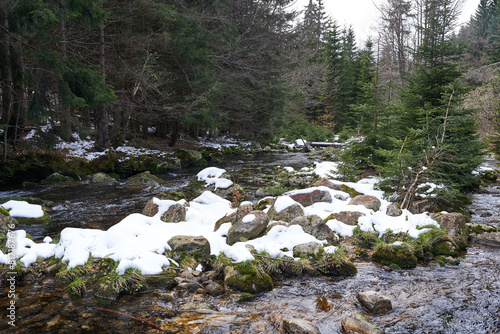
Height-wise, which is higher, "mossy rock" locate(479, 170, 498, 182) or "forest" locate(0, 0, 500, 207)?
"forest" locate(0, 0, 500, 207)

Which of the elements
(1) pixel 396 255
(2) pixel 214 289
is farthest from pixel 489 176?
(2) pixel 214 289

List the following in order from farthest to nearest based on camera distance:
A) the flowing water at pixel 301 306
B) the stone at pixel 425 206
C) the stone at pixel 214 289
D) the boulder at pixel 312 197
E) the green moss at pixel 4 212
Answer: the stone at pixel 425 206, the boulder at pixel 312 197, the green moss at pixel 4 212, the stone at pixel 214 289, the flowing water at pixel 301 306

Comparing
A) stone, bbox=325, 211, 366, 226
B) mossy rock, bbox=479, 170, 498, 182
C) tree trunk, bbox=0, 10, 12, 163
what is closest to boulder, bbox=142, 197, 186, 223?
stone, bbox=325, 211, 366, 226

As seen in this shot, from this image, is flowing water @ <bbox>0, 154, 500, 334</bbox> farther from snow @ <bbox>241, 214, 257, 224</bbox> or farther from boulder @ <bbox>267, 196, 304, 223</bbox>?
boulder @ <bbox>267, 196, 304, 223</bbox>

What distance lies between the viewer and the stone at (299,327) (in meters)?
3.40

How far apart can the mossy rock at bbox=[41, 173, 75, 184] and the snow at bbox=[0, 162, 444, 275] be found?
13.2 feet

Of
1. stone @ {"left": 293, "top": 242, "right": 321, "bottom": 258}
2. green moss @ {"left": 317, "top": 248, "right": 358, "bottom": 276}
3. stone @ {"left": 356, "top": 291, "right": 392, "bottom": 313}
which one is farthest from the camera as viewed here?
stone @ {"left": 293, "top": 242, "right": 321, "bottom": 258}

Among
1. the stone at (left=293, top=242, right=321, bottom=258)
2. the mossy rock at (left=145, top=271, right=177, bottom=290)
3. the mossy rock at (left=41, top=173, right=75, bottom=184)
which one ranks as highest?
the mossy rock at (left=41, top=173, right=75, bottom=184)

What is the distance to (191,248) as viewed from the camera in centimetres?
531

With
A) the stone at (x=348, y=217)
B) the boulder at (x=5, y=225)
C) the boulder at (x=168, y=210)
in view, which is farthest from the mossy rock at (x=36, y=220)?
the stone at (x=348, y=217)

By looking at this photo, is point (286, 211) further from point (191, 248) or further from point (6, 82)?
point (6, 82)

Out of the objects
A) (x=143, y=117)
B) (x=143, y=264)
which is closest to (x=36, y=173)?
(x=143, y=117)

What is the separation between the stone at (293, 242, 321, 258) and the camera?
5.36 meters

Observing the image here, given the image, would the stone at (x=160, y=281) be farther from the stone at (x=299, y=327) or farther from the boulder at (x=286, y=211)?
the boulder at (x=286, y=211)
